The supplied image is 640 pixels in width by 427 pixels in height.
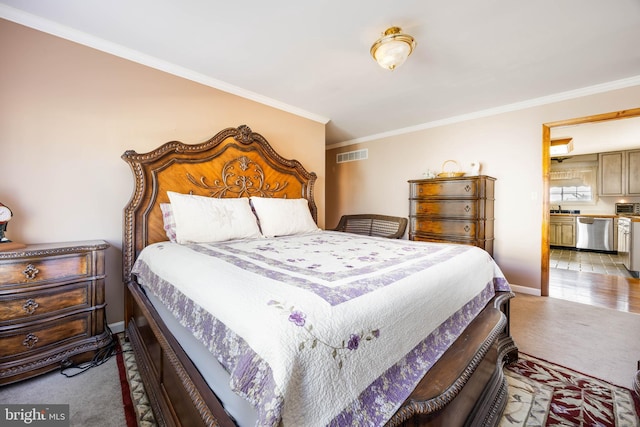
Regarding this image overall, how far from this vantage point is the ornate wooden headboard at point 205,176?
221 cm

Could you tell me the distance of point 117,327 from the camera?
2236 mm

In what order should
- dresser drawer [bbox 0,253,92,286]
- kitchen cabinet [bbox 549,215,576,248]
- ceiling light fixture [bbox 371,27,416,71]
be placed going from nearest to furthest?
dresser drawer [bbox 0,253,92,286] < ceiling light fixture [bbox 371,27,416,71] < kitchen cabinet [bbox 549,215,576,248]

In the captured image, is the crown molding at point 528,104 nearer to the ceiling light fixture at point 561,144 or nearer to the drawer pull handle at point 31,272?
the ceiling light fixture at point 561,144

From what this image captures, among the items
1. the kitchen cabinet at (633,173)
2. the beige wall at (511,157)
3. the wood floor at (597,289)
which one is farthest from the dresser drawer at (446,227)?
the kitchen cabinet at (633,173)

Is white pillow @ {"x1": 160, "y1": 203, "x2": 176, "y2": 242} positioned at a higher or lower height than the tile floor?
higher

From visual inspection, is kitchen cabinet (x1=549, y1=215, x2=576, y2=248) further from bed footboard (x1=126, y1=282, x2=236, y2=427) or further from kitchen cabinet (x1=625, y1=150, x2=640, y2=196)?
bed footboard (x1=126, y1=282, x2=236, y2=427)

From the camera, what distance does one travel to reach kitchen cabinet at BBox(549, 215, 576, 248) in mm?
6289

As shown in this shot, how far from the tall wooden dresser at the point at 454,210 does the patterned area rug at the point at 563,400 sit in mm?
1779

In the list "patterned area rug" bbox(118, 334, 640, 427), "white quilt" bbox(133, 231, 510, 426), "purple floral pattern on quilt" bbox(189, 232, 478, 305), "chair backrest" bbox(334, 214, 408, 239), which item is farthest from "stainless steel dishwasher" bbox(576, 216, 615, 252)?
"white quilt" bbox(133, 231, 510, 426)

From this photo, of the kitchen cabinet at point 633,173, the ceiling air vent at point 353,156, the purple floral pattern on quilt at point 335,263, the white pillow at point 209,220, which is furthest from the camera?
the kitchen cabinet at point 633,173

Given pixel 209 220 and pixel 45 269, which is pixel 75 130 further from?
pixel 209 220

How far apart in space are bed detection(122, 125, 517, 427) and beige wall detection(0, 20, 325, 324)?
0.30 m

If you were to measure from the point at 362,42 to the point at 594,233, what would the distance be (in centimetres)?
720

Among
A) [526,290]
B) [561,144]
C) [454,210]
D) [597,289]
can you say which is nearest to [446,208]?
[454,210]
